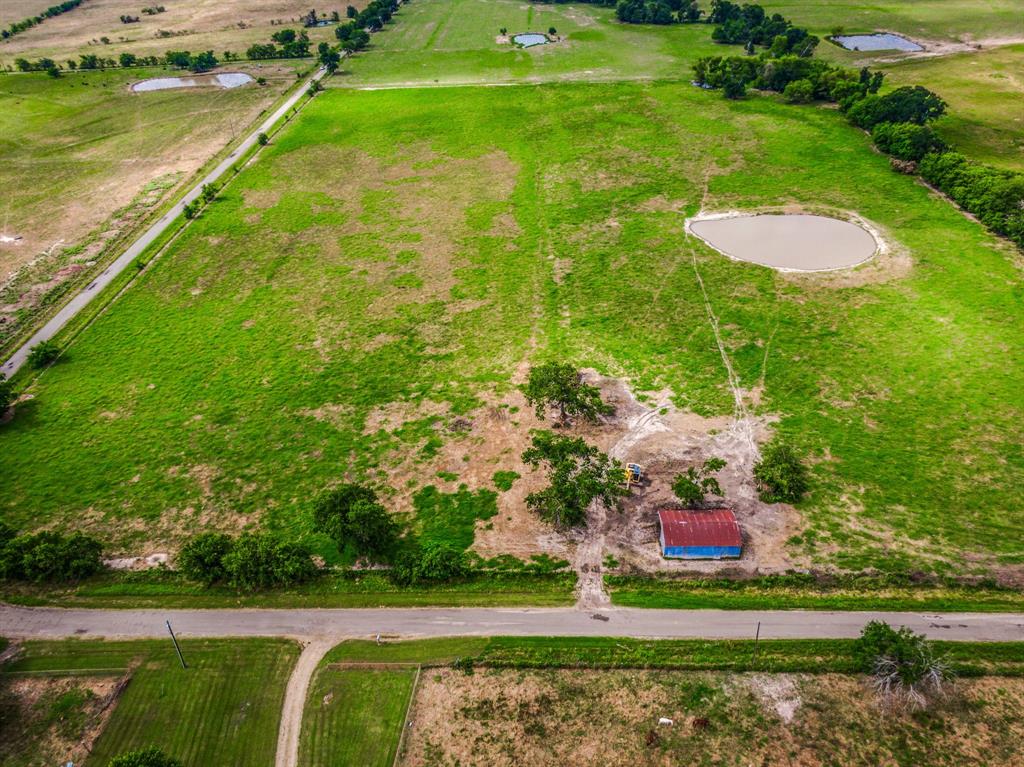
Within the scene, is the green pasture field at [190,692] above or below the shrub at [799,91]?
below

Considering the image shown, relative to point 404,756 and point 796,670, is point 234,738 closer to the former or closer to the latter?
point 404,756

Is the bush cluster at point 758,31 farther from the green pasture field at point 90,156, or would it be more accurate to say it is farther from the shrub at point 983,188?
the green pasture field at point 90,156

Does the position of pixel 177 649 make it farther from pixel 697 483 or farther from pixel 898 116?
pixel 898 116

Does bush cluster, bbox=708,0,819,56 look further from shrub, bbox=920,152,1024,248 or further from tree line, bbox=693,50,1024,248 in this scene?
shrub, bbox=920,152,1024,248

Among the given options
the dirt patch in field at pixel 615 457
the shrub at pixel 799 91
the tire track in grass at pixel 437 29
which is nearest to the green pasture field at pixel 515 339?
the dirt patch in field at pixel 615 457

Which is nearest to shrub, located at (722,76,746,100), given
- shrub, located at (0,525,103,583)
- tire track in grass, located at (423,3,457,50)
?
tire track in grass, located at (423,3,457,50)

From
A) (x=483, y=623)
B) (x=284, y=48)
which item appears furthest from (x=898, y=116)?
(x=284, y=48)
